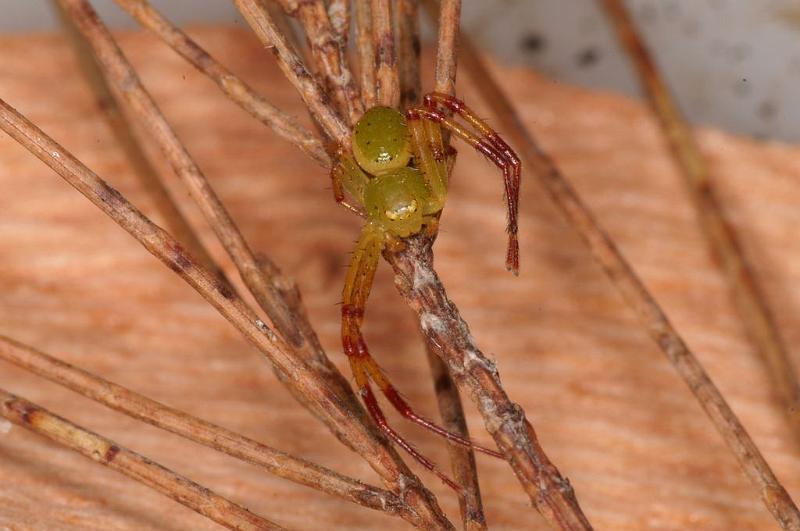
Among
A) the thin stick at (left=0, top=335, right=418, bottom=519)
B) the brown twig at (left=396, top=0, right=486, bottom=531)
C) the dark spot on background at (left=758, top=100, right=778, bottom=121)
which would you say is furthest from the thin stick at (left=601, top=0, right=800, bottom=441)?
the thin stick at (left=0, top=335, right=418, bottom=519)

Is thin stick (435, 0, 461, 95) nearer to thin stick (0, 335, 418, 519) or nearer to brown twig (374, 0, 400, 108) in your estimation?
brown twig (374, 0, 400, 108)

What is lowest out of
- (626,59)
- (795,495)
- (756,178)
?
(795,495)

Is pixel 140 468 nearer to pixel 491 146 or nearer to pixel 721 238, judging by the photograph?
pixel 491 146

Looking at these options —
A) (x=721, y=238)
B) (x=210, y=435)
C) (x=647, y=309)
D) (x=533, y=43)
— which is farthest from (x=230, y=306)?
(x=533, y=43)

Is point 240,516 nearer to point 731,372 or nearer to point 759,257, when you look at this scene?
point 731,372

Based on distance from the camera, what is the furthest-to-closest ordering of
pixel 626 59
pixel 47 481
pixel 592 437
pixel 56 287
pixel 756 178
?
pixel 626 59, pixel 756 178, pixel 56 287, pixel 592 437, pixel 47 481

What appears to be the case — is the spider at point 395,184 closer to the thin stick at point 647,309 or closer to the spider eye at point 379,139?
the spider eye at point 379,139

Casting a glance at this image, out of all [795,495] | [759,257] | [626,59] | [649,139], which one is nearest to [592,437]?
[795,495]
